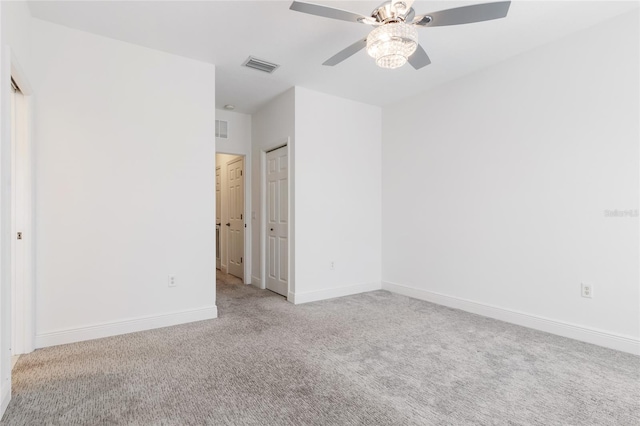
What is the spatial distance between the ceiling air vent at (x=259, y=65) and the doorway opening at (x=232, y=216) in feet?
6.35

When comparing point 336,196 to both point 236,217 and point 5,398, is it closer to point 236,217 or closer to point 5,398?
point 236,217

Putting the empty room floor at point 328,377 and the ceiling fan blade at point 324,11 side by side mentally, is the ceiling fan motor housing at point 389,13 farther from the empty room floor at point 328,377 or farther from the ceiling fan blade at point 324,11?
the empty room floor at point 328,377

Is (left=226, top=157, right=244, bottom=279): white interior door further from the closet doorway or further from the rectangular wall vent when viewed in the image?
the rectangular wall vent

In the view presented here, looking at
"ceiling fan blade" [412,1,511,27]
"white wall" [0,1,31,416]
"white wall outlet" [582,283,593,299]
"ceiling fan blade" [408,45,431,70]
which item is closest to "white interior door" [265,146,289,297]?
"ceiling fan blade" [408,45,431,70]

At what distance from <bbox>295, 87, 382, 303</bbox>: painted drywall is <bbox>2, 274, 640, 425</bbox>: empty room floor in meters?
1.12

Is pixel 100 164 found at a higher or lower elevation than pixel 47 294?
higher

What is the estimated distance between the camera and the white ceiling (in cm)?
259

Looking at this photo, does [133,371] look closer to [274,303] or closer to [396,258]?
[274,303]

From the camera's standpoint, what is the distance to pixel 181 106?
3.45 meters

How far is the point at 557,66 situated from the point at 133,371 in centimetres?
455

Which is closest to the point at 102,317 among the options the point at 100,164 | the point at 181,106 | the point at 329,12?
the point at 100,164

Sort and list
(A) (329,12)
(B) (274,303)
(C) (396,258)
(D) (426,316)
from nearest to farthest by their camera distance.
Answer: (A) (329,12) < (D) (426,316) < (B) (274,303) < (C) (396,258)

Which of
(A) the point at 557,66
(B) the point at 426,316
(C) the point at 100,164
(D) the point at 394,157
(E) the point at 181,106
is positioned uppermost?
(A) the point at 557,66

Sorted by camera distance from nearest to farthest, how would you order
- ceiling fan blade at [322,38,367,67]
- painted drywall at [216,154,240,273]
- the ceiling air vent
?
ceiling fan blade at [322,38,367,67] < the ceiling air vent < painted drywall at [216,154,240,273]
